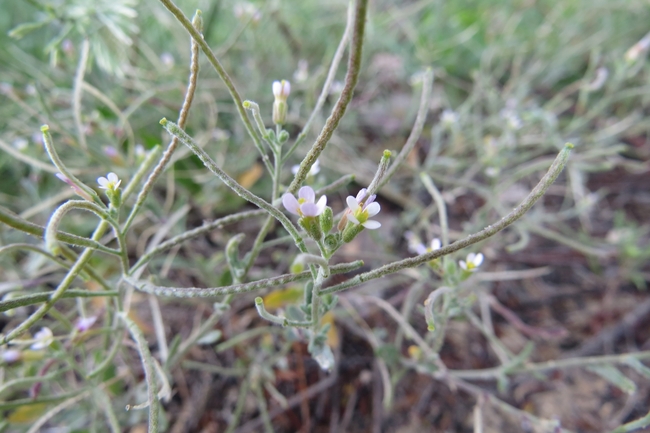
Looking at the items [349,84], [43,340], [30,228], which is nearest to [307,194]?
[349,84]

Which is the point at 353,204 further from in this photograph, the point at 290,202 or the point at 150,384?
the point at 150,384

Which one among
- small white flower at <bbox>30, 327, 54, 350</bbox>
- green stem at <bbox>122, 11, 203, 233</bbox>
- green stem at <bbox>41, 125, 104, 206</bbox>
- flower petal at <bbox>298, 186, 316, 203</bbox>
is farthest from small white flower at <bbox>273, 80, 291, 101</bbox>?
small white flower at <bbox>30, 327, 54, 350</bbox>

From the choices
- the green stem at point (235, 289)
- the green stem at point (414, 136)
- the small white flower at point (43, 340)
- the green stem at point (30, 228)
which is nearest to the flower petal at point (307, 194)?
the green stem at point (235, 289)

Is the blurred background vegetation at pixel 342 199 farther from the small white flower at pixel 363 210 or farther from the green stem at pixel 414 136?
the small white flower at pixel 363 210

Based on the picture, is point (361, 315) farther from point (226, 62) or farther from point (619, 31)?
point (619, 31)

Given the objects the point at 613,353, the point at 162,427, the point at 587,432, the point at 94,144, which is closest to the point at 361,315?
the point at 162,427
